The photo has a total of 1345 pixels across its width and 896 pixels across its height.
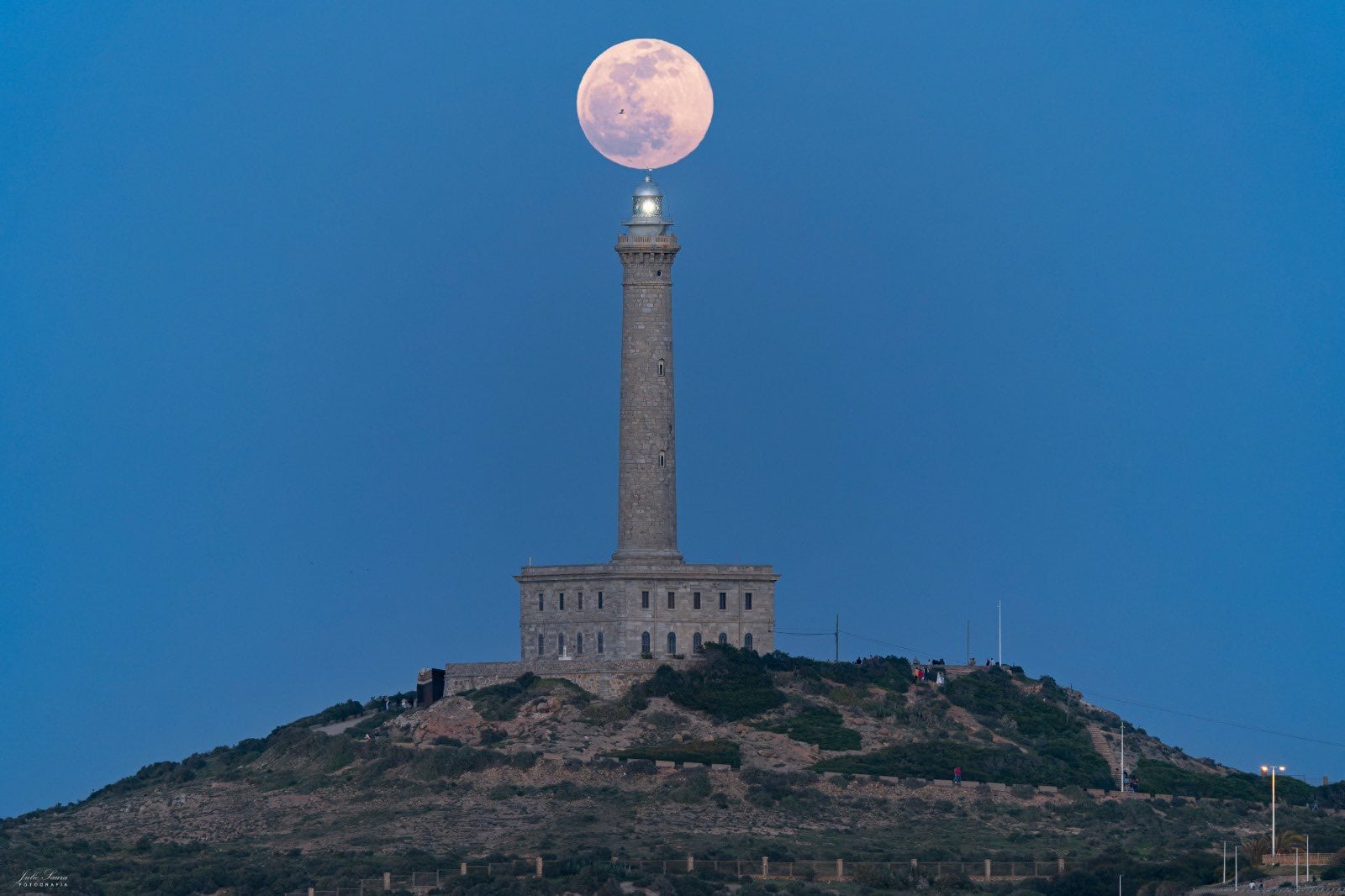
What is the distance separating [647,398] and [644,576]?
7.48 m

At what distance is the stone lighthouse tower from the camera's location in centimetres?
11806

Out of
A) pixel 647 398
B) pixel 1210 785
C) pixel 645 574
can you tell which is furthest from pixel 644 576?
pixel 1210 785

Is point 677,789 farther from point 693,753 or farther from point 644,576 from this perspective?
point 644,576

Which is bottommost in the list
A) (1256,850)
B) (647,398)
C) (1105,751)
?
(1256,850)

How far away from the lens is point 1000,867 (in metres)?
92.8

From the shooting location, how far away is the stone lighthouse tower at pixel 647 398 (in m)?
118

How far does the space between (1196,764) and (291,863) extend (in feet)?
140

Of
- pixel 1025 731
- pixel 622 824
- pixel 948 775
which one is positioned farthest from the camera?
pixel 1025 731

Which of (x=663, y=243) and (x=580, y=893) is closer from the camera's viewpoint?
(x=580, y=893)

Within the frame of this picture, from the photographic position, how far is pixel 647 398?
118562 mm

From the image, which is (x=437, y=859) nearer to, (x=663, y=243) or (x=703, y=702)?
(x=703, y=702)

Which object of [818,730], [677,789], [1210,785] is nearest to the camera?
[677,789]

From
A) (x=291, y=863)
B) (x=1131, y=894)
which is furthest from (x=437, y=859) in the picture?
(x=1131, y=894)

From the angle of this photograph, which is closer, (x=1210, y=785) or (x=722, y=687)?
(x=722, y=687)
